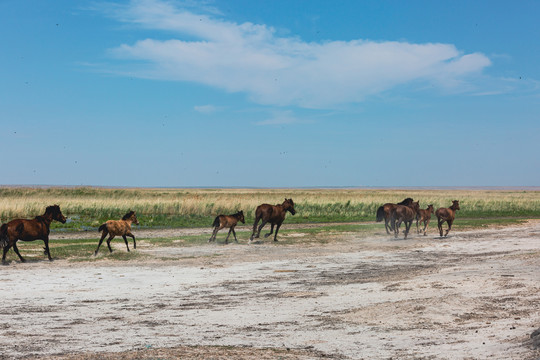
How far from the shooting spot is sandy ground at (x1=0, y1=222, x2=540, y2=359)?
27.5 feet

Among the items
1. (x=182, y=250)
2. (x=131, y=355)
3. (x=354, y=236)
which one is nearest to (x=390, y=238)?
(x=354, y=236)

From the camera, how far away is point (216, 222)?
25.6m

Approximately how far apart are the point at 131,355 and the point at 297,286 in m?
7.19

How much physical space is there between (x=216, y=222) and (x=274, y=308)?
14.3 m

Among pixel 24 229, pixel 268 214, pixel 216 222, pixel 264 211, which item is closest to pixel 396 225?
pixel 268 214

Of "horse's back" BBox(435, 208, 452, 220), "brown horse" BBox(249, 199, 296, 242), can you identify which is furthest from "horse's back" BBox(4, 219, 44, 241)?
"horse's back" BBox(435, 208, 452, 220)

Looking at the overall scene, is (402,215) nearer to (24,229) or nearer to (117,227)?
(117,227)

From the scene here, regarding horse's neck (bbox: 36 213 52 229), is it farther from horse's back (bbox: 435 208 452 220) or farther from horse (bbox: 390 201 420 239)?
horse's back (bbox: 435 208 452 220)

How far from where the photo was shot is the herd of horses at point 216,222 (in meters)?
19.0

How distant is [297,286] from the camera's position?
14.4m

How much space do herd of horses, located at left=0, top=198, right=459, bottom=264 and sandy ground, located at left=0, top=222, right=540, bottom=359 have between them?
95cm

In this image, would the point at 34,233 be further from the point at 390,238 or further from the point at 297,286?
the point at 390,238

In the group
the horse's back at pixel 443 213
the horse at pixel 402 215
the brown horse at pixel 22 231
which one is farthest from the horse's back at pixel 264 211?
the brown horse at pixel 22 231

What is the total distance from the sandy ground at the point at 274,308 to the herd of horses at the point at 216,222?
37.5 inches
